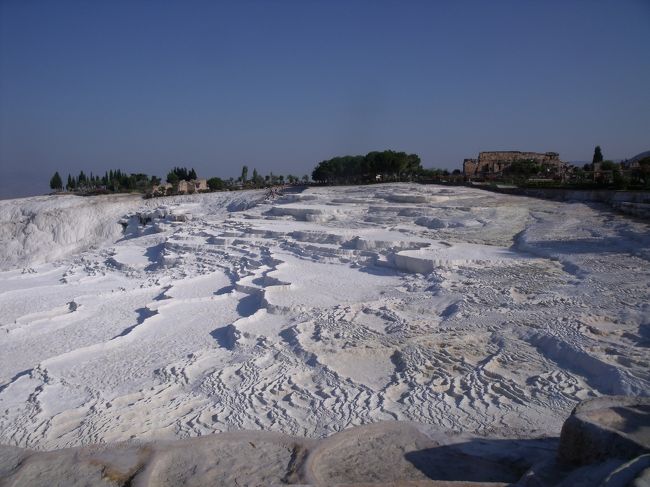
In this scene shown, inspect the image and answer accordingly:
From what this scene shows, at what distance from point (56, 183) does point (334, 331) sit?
29582 millimetres

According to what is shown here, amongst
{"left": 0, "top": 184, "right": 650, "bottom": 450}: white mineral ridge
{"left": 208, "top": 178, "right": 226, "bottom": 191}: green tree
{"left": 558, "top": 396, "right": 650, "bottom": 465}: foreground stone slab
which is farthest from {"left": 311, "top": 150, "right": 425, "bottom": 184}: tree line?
{"left": 558, "top": 396, "right": 650, "bottom": 465}: foreground stone slab

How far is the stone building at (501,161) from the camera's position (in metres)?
25.0

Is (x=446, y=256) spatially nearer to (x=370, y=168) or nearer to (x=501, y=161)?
(x=370, y=168)

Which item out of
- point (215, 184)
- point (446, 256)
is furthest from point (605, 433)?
point (215, 184)

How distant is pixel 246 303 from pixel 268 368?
7.97 feet

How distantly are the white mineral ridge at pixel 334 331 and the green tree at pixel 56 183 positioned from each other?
68.5 ft

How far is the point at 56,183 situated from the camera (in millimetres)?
29703

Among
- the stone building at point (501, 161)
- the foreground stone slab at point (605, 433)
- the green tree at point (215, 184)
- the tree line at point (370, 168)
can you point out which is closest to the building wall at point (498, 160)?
the stone building at point (501, 161)

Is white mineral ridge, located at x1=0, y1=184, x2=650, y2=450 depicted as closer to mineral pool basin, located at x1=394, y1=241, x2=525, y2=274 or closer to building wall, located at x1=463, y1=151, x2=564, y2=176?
mineral pool basin, located at x1=394, y1=241, x2=525, y2=274

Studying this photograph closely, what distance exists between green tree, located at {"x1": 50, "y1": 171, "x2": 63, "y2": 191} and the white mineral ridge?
2089 cm

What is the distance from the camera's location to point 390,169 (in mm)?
23766

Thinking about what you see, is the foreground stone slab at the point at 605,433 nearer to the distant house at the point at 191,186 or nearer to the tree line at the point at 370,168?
the tree line at the point at 370,168

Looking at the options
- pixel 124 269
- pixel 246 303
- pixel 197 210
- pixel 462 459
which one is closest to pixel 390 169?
pixel 197 210

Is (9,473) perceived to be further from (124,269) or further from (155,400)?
(124,269)
